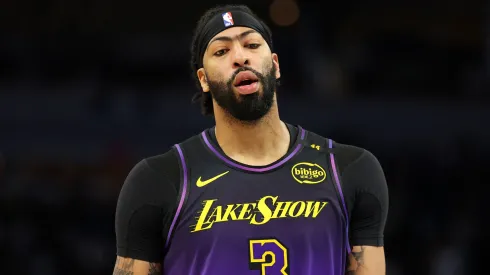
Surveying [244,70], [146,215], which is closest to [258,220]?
[146,215]

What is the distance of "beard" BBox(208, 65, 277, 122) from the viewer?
3.99 metres

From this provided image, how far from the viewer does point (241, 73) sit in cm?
397

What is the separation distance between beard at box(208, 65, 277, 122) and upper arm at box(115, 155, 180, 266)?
0.43 meters

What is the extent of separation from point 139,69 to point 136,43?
1.44 metres

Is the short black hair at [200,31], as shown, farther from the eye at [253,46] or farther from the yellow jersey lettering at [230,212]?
the yellow jersey lettering at [230,212]

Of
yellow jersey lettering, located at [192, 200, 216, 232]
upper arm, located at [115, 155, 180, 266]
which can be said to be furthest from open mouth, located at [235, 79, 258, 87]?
yellow jersey lettering, located at [192, 200, 216, 232]

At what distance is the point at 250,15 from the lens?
4.28 meters

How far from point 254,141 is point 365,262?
858 millimetres

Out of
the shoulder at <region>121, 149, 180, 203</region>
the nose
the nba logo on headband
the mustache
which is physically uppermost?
the nba logo on headband

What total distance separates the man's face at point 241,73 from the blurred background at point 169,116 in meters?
7.28

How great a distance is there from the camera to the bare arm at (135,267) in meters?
3.91

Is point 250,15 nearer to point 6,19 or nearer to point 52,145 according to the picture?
point 52,145

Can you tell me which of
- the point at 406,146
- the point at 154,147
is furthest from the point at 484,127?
the point at 154,147

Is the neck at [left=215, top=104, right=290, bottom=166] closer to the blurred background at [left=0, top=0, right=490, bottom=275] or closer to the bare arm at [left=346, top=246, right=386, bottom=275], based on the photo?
the bare arm at [left=346, top=246, right=386, bottom=275]
